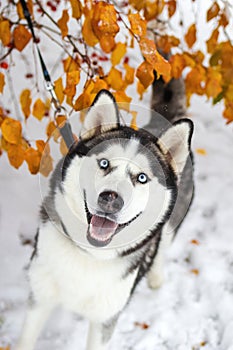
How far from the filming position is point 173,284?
4.22 m

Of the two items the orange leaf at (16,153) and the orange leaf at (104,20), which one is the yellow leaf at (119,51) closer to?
the orange leaf at (104,20)

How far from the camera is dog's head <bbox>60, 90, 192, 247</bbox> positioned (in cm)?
215

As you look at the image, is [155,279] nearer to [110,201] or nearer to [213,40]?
[213,40]

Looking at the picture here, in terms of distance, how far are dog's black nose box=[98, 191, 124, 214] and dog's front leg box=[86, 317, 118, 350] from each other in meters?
1.19

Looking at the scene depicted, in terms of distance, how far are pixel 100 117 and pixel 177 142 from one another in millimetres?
386

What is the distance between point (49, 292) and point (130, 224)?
898mm

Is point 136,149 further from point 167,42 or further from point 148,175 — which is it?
point 167,42

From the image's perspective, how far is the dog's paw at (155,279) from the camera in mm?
4090

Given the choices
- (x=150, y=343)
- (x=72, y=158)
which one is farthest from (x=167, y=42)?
(x=150, y=343)

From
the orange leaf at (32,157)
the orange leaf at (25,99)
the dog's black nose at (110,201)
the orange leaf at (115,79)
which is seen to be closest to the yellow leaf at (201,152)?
the orange leaf at (115,79)

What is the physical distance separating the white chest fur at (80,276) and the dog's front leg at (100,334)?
105mm

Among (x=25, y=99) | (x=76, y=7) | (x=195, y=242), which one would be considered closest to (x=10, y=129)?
(x=25, y=99)

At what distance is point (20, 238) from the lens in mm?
4352

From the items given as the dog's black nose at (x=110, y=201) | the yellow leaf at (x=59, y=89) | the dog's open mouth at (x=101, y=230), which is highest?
the yellow leaf at (x=59, y=89)
